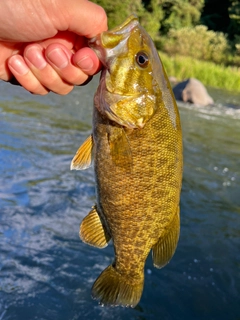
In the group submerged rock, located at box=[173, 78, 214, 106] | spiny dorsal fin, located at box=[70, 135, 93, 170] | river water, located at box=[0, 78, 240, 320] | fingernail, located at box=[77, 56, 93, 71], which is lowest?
submerged rock, located at box=[173, 78, 214, 106]

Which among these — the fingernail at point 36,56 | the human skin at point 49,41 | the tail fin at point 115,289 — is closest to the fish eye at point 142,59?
the human skin at point 49,41

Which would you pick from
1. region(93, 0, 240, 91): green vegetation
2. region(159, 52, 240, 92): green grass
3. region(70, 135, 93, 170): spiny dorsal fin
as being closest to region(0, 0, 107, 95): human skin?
region(70, 135, 93, 170): spiny dorsal fin

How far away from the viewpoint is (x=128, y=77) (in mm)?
2355

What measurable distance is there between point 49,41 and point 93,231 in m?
1.31

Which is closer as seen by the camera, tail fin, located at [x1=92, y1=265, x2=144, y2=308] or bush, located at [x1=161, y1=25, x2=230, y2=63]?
tail fin, located at [x1=92, y1=265, x2=144, y2=308]

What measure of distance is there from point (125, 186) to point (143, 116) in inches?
16.2

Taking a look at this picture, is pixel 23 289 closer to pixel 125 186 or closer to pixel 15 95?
pixel 125 186

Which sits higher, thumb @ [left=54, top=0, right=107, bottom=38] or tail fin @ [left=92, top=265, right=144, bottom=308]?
thumb @ [left=54, top=0, right=107, bottom=38]

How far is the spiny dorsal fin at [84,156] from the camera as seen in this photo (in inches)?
97.4

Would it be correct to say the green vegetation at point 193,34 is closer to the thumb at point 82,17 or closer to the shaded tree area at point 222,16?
the shaded tree area at point 222,16

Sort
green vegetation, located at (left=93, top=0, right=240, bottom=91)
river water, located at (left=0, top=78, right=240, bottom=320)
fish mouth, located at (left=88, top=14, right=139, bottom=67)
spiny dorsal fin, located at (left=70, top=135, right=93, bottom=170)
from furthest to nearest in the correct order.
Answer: green vegetation, located at (left=93, top=0, right=240, bottom=91) < river water, located at (left=0, top=78, right=240, bottom=320) < spiny dorsal fin, located at (left=70, top=135, right=93, bottom=170) < fish mouth, located at (left=88, top=14, right=139, bottom=67)

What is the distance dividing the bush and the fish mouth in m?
32.6

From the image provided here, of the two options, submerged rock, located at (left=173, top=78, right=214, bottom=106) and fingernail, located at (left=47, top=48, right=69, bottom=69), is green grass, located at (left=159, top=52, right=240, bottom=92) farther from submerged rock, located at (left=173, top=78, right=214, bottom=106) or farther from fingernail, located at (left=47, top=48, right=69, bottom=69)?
fingernail, located at (left=47, top=48, right=69, bottom=69)

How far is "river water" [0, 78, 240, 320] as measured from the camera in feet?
13.6
